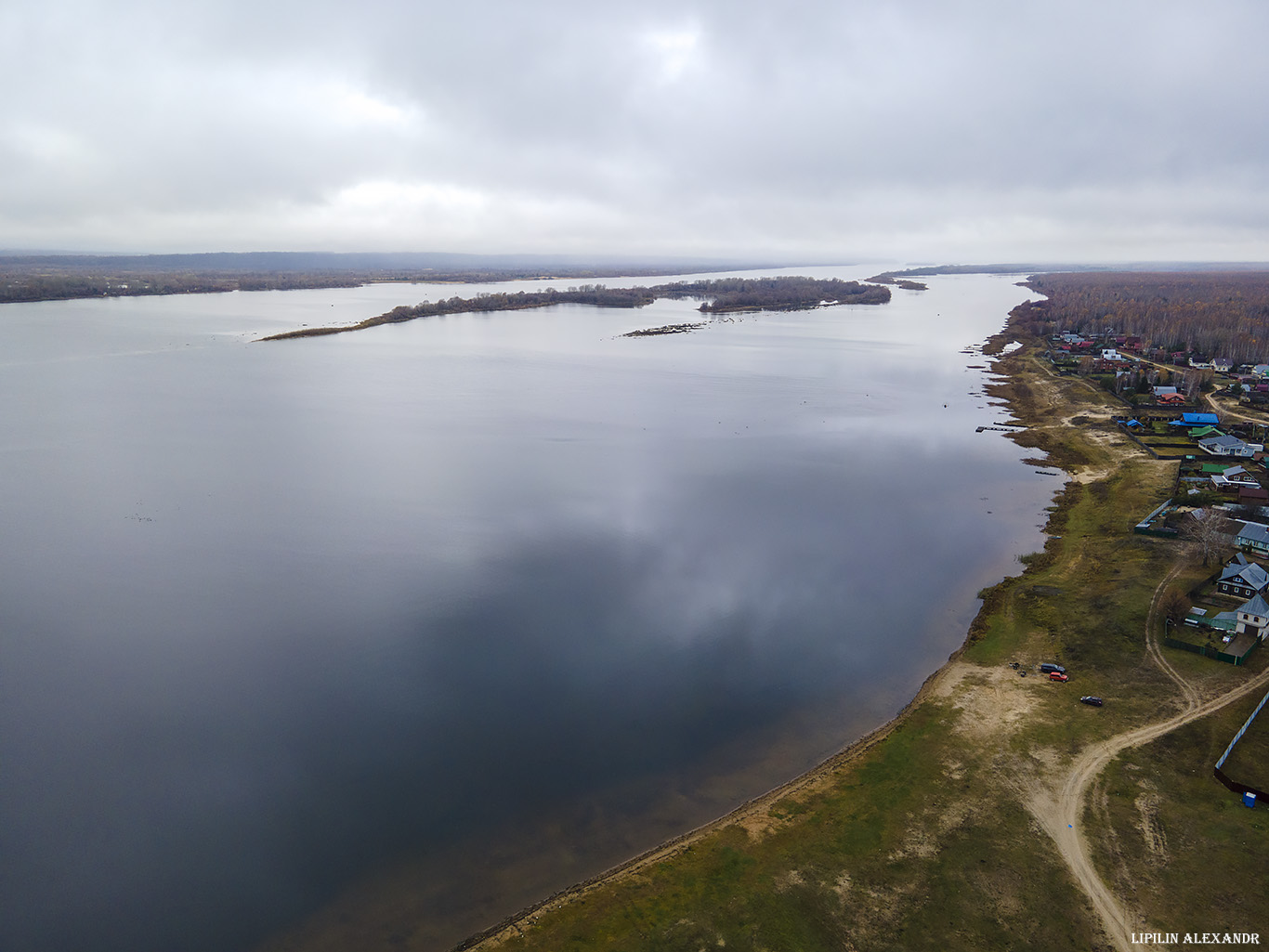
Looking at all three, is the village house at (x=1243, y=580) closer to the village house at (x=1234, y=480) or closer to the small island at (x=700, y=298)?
the village house at (x=1234, y=480)

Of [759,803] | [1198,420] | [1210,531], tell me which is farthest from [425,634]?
[1198,420]

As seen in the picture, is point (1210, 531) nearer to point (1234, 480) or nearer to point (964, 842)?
point (1234, 480)

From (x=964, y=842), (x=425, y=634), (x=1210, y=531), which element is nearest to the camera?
(x=964, y=842)

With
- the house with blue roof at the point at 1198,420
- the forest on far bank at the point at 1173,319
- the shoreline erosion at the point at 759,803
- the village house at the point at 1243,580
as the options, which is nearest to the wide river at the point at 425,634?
the shoreline erosion at the point at 759,803

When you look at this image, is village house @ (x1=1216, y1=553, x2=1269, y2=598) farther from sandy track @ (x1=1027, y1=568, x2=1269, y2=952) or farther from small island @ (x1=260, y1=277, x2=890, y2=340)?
small island @ (x1=260, y1=277, x2=890, y2=340)

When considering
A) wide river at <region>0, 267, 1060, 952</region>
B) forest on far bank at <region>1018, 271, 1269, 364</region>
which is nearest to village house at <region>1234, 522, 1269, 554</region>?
wide river at <region>0, 267, 1060, 952</region>

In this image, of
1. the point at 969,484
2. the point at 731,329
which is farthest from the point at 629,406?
the point at 731,329

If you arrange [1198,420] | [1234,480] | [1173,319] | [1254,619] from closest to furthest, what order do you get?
1. [1254,619]
2. [1234,480]
3. [1198,420]
4. [1173,319]
